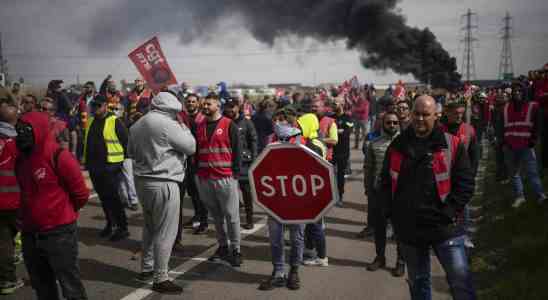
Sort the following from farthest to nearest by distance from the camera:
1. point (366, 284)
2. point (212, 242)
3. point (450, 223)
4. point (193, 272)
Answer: point (212, 242), point (193, 272), point (366, 284), point (450, 223)

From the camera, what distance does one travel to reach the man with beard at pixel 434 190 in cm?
372

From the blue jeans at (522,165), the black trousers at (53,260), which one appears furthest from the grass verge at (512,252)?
the black trousers at (53,260)

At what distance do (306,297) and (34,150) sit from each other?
9.60ft

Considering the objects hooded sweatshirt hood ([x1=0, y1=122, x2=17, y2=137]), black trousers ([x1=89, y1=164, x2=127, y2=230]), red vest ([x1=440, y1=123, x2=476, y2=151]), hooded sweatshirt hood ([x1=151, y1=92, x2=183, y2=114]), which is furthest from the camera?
black trousers ([x1=89, y1=164, x2=127, y2=230])

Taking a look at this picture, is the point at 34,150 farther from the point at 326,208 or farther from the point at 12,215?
the point at 326,208

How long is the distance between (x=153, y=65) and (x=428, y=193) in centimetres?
662

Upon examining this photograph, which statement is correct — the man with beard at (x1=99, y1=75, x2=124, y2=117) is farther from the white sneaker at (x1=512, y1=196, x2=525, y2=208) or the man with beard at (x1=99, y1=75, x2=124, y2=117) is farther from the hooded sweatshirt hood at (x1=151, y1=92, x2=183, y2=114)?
the white sneaker at (x1=512, y1=196, x2=525, y2=208)

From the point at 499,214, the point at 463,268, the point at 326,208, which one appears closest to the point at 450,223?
the point at 463,268

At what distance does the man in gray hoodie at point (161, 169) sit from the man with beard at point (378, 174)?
7.37ft

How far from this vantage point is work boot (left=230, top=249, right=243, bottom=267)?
20.5 ft

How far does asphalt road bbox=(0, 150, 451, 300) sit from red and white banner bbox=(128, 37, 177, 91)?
2.62 m

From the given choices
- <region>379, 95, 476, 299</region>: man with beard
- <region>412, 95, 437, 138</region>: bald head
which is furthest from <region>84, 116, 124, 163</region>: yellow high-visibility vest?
<region>412, 95, 437, 138</region>: bald head

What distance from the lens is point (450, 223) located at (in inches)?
147

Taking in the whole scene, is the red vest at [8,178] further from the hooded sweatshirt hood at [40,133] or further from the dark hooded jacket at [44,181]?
the hooded sweatshirt hood at [40,133]
